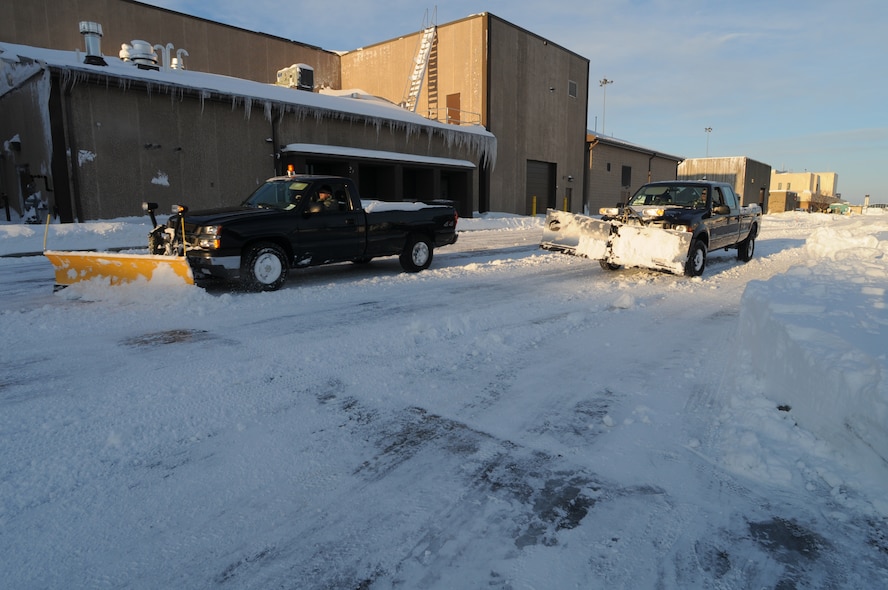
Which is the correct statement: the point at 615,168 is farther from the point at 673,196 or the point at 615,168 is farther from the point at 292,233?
the point at 292,233

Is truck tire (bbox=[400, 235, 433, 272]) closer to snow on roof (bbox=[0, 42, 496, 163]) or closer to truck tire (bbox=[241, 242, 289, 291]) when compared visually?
truck tire (bbox=[241, 242, 289, 291])

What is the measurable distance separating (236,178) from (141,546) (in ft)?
59.9

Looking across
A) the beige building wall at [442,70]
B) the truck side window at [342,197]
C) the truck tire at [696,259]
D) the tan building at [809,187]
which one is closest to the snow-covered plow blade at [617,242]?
the truck tire at [696,259]

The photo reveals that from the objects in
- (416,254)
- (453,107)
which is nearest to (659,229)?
(416,254)

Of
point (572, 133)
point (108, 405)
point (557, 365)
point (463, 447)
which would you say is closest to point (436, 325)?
point (557, 365)

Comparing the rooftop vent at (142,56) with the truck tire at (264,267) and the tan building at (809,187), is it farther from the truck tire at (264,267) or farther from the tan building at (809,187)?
the tan building at (809,187)

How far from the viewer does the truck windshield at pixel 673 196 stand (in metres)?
10.3

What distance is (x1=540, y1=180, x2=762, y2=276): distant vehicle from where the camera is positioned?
9.02 meters

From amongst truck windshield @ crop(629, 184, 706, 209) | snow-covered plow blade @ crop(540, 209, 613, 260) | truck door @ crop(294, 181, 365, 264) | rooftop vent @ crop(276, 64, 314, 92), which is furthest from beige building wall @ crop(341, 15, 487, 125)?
truck door @ crop(294, 181, 365, 264)

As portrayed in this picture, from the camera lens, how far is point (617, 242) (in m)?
9.52

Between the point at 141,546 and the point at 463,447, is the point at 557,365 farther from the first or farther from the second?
the point at 141,546

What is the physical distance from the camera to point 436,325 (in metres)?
5.87

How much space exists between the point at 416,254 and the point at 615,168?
36035 millimetres

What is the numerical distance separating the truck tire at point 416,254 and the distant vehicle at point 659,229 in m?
2.52
